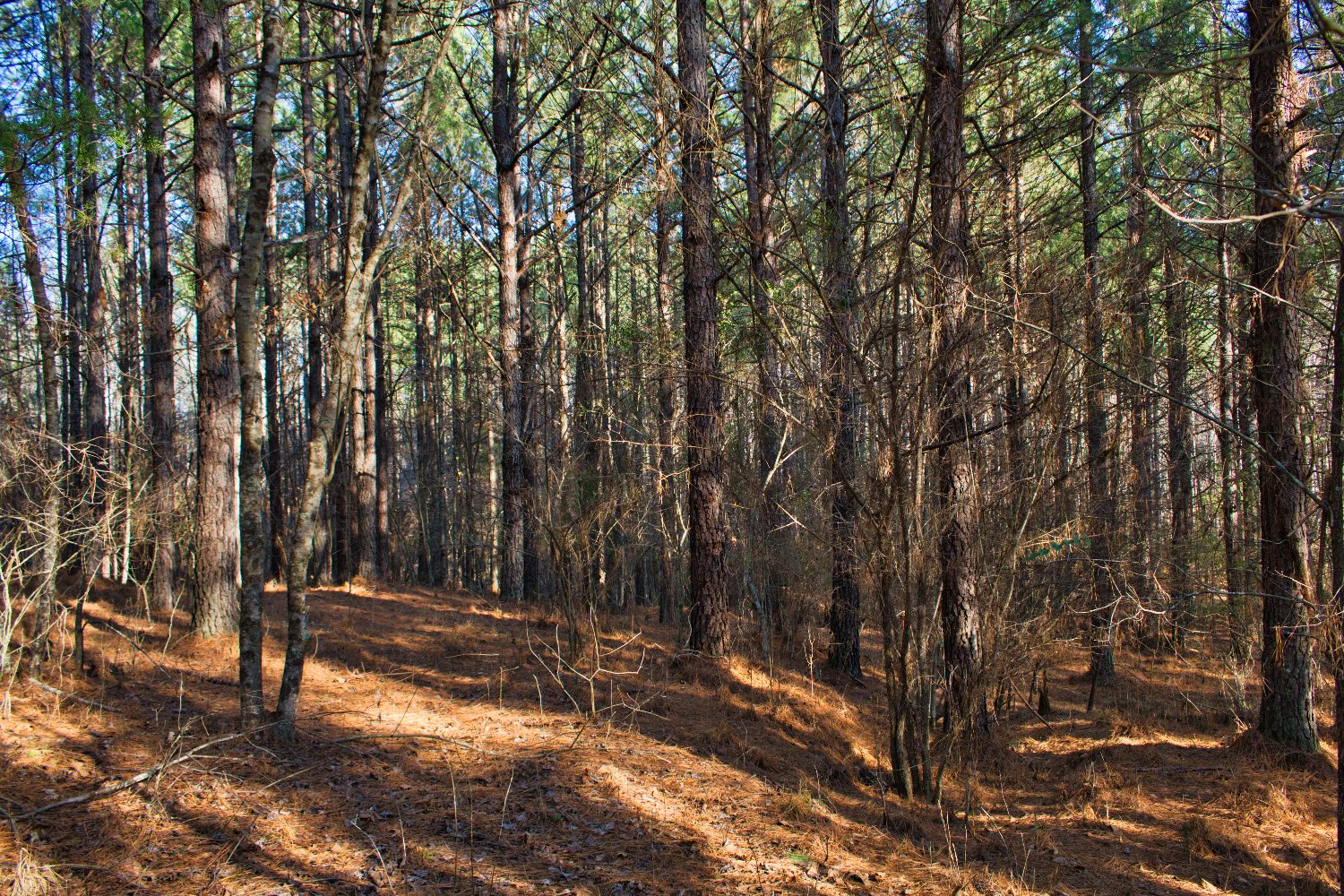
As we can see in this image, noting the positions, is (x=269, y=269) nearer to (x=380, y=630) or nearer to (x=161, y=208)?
(x=161, y=208)

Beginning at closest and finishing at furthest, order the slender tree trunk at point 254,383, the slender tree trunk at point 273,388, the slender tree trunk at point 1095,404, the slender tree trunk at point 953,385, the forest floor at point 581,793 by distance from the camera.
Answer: the forest floor at point 581,793, the slender tree trunk at point 254,383, the slender tree trunk at point 953,385, the slender tree trunk at point 1095,404, the slender tree trunk at point 273,388

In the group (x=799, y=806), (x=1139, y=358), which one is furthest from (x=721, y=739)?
(x=1139, y=358)

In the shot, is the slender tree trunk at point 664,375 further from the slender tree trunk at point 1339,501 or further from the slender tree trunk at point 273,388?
the slender tree trunk at point 273,388

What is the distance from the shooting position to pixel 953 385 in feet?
16.2

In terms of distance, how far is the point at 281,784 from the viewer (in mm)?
4387

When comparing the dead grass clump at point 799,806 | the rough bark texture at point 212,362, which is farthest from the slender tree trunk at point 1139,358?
the rough bark texture at point 212,362

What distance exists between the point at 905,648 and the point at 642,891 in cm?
208

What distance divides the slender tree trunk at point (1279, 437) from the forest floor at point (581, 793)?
1.69 feet

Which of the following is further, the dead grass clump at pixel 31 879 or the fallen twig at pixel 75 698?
the fallen twig at pixel 75 698

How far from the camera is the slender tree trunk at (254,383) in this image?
15.5 ft

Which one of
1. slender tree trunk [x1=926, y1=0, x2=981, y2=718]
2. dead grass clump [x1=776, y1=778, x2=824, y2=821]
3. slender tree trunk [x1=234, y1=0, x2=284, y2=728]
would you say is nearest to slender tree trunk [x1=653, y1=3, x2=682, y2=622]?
slender tree trunk [x1=926, y1=0, x2=981, y2=718]

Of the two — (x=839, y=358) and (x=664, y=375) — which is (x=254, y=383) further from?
(x=664, y=375)

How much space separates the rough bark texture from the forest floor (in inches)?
20.5

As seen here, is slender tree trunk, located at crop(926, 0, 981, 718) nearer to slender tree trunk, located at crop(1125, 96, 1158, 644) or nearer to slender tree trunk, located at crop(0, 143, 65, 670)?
slender tree trunk, located at crop(1125, 96, 1158, 644)
